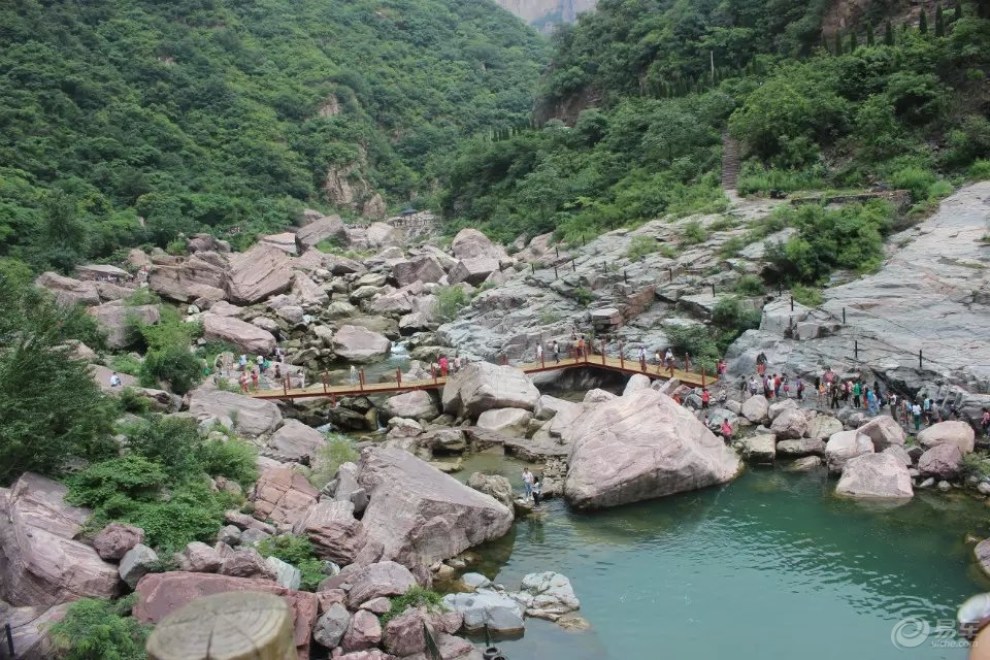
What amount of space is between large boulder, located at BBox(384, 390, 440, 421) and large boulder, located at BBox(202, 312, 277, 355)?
31.1 feet

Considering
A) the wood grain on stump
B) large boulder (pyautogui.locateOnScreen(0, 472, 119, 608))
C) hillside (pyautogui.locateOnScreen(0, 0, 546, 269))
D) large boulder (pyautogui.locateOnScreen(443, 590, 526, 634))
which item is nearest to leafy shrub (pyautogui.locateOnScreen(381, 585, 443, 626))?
large boulder (pyautogui.locateOnScreen(443, 590, 526, 634))

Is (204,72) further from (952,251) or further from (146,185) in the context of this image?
(952,251)

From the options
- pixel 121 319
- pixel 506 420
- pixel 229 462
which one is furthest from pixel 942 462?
pixel 121 319

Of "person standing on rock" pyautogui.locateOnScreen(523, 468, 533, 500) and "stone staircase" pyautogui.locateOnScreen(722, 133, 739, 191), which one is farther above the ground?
"stone staircase" pyautogui.locateOnScreen(722, 133, 739, 191)

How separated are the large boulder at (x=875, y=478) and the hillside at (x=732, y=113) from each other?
14.3 meters

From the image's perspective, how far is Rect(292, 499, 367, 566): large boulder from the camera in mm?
14398

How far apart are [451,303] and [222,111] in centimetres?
4661

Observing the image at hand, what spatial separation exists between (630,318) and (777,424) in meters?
9.63

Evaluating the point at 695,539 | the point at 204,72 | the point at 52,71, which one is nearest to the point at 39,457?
the point at 695,539

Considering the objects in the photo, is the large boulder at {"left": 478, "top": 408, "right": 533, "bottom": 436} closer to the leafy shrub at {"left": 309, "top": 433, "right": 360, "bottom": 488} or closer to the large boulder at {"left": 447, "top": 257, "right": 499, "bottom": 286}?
the leafy shrub at {"left": 309, "top": 433, "right": 360, "bottom": 488}

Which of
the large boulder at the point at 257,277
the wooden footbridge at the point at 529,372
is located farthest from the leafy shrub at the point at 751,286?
the large boulder at the point at 257,277

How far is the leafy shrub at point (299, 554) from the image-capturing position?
1342cm

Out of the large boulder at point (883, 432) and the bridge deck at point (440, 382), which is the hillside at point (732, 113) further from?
the large boulder at point (883, 432)

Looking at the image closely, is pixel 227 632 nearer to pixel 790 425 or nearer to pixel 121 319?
pixel 790 425
